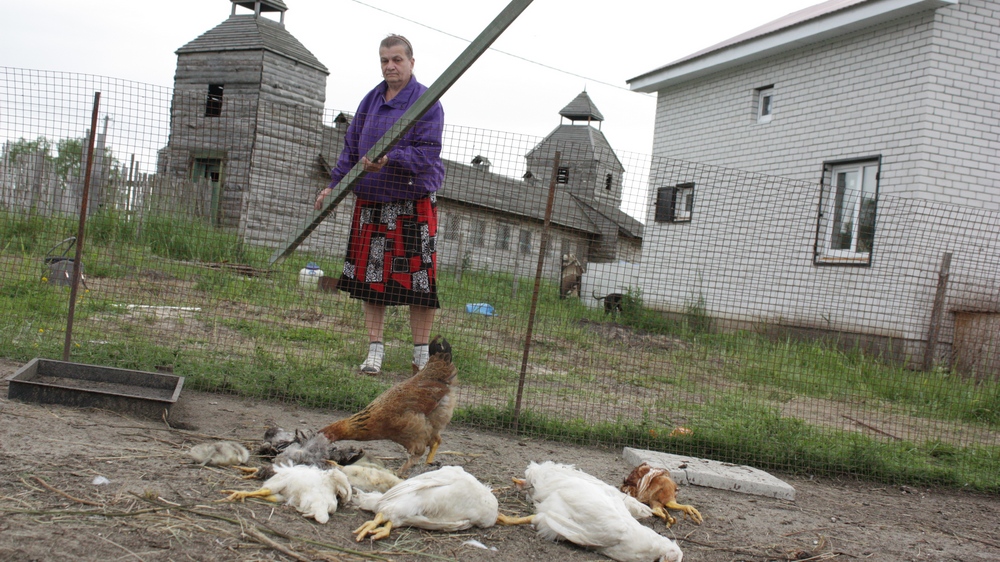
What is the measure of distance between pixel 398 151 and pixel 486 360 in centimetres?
203

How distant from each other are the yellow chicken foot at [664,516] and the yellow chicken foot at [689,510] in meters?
0.09

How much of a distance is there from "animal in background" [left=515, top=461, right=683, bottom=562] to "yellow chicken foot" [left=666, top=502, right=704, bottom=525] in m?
0.37

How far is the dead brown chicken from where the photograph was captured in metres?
2.99

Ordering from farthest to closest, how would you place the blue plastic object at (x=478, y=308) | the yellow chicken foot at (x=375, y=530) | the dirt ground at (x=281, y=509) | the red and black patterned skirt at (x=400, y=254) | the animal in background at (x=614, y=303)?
the animal in background at (x=614, y=303)
the blue plastic object at (x=478, y=308)
the red and black patterned skirt at (x=400, y=254)
the yellow chicken foot at (x=375, y=530)
the dirt ground at (x=281, y=509)

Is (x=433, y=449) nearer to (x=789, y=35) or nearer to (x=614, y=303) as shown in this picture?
(x=614, y=303)

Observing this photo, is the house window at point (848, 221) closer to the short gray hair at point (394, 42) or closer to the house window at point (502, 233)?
the house window at point (502, 233)

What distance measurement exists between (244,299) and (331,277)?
2.37 feet

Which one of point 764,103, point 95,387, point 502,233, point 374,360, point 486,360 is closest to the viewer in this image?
point 95,387

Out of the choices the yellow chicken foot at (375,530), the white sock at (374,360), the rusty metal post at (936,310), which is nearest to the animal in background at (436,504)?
the yellow chicken foot at (375,530)

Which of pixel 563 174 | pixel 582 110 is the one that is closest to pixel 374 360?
pixel 563 174

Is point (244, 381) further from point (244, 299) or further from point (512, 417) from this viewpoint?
point (512, 417)

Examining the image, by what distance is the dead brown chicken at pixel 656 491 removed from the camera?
299 cm

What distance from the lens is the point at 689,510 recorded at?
3074mm

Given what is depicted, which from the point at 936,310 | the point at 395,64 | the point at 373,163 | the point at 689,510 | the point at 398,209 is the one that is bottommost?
the point at 689,510
